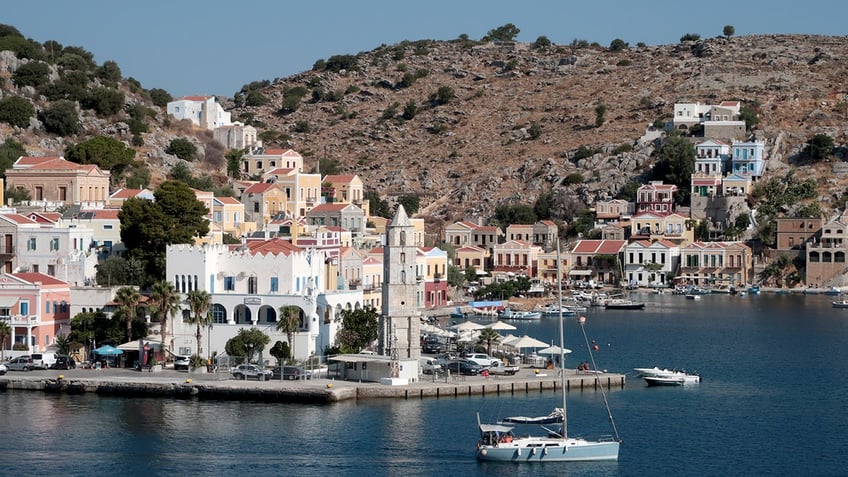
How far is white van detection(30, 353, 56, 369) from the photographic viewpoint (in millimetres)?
63438

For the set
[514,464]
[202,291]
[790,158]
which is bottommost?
[514,464]

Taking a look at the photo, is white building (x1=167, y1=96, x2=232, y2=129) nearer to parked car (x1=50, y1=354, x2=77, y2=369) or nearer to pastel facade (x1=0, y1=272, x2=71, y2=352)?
pastel facade (x1=0, y1=272, x2=71, y2=352)

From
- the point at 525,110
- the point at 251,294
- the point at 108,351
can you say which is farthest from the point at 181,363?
the point at 525,110

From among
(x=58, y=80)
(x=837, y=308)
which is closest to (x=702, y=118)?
(x=837, y=308)

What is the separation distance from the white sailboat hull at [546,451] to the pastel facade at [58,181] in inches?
1857

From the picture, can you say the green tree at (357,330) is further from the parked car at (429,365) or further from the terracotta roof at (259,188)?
the terracotta roof at (259,188)

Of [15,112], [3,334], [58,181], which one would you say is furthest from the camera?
[15,112]

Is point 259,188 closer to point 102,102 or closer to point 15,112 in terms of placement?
point 102,102

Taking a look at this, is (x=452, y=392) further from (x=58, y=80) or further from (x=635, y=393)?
(x=58, y=80)

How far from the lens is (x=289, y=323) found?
6253cm

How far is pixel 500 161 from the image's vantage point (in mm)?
154375

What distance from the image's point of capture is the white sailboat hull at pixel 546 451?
160 feet

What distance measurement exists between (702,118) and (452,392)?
96.7 m

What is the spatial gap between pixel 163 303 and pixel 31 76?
54379 mm
